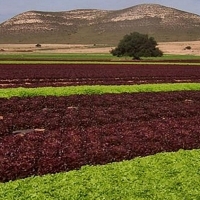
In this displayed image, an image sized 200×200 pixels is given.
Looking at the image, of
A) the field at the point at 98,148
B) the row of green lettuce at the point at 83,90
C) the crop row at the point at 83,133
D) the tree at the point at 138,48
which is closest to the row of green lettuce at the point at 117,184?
the field at the point at 98,148

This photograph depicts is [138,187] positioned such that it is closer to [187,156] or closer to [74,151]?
[187,156]

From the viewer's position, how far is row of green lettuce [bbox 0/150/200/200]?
822 centimetres

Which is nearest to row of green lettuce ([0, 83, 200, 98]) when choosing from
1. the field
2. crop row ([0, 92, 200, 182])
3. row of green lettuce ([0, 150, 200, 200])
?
the field

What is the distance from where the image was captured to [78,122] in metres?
17.0

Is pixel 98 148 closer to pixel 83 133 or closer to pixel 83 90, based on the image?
pixel 83 133

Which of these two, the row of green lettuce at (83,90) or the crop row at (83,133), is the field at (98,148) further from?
the row of green lettuce at (83,90)

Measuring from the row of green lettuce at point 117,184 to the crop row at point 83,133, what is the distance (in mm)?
1651

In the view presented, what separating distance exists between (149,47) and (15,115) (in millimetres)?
85177

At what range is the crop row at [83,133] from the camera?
438 inches

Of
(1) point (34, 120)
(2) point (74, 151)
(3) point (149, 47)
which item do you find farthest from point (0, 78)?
(3) point (149, 47)

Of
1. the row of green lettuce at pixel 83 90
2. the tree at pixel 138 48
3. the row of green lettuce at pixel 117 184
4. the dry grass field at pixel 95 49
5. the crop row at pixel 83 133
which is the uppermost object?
the row of green lettuce at pixel 117 184

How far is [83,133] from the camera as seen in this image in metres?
14.1

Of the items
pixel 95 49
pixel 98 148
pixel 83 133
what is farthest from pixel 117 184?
pixel 95 49

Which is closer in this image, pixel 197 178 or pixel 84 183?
pixel 84 183
